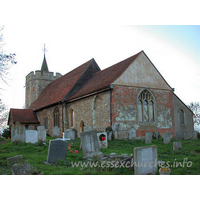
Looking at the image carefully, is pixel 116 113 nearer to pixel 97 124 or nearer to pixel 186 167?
pixel 97 124

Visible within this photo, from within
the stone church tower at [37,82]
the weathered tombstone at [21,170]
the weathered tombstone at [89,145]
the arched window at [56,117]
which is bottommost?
the weathered tombstone at [21,170]

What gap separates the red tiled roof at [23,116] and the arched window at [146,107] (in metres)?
14.3

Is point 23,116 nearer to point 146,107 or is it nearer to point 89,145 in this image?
point 146,107

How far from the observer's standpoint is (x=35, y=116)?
28.1 metres

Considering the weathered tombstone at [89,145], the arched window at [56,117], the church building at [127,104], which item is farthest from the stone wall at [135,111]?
the arched window at [56,117]

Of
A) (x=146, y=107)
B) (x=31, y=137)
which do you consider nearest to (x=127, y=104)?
(x=146, y=107)

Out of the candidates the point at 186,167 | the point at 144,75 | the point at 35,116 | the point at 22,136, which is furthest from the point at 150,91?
the point at 35,116

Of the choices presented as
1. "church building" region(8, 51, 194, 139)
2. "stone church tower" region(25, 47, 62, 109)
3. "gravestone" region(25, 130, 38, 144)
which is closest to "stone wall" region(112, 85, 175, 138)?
"church building" region(8, 51, 194, 139)

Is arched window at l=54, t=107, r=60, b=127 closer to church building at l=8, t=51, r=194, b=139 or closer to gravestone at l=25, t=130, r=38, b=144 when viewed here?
church building at l=8, t=51, r=194, b=139

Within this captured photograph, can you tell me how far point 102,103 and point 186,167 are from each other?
1119 cm

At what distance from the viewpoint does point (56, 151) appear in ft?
25.6

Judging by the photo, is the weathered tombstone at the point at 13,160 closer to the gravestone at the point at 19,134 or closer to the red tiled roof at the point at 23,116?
the gravestone at the point at 19,134

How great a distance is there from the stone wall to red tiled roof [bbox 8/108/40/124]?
14.0m

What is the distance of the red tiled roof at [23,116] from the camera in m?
26.1
